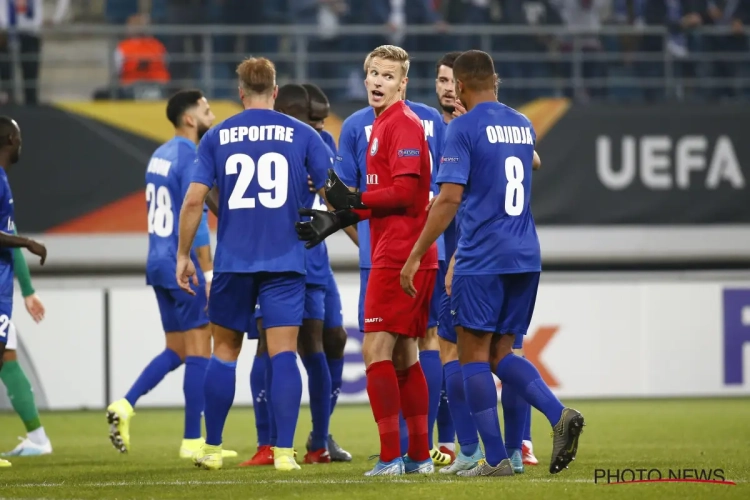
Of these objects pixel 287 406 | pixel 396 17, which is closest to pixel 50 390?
pixel 396 17

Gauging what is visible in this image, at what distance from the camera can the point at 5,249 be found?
705 cm

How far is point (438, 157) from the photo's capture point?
266 inches

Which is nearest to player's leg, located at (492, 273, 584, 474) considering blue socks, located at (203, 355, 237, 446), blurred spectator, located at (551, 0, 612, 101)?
blue socks, located at (203, 355, 237, 446)

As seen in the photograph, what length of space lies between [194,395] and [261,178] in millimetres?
1801

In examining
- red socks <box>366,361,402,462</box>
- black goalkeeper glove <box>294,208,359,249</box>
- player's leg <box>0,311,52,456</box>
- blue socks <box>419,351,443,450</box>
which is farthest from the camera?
player's leg <box>0,311,52,456</box>

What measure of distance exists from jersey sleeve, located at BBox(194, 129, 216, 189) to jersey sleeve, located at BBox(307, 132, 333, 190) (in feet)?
1.59

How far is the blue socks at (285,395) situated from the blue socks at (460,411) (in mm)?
807

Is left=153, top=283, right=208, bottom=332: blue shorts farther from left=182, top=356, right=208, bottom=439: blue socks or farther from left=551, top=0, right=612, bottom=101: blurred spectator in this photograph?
left=551, top=0, right=612, bottom=101: blurred spectator

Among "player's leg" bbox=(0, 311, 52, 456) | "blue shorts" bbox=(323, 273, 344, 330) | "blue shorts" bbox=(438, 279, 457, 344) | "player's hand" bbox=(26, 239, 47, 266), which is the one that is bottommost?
"player's leg" bbox=(0, 311, 52, 456)

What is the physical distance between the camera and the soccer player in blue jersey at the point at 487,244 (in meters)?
5.39

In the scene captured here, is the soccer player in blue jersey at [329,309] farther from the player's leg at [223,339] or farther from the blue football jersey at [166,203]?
the player's leg at [223,339]

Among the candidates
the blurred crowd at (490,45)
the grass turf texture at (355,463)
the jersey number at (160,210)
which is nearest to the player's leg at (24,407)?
the grass turf texture at (355,463)

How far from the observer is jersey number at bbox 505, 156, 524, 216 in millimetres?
5484

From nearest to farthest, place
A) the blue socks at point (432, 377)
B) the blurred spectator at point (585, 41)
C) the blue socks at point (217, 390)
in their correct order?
the blue socks at point (217, 390) < the blue socks at point (432, 377) < the blurred spectator at point (585, 41)
